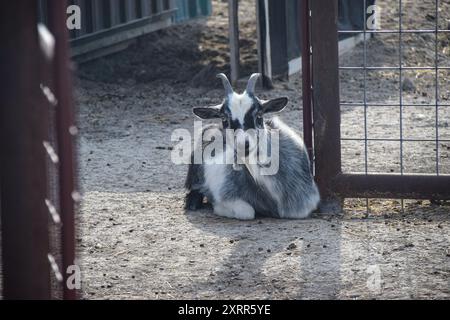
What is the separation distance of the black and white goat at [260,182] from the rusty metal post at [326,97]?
12 centimetres

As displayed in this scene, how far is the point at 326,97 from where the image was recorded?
7168mm

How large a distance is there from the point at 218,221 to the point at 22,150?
11.5 feet

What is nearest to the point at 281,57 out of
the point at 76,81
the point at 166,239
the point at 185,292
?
the point at 76,81

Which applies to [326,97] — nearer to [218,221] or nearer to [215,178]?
[215,178]

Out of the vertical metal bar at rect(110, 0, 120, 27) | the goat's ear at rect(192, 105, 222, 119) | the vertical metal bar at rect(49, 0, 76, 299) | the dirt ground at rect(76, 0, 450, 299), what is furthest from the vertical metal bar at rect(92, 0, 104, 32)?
the vertical metal bar at rect(49, 0, 76, 299)

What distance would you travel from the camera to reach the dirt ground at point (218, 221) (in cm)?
574

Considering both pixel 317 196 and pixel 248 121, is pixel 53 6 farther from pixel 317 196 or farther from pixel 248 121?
pixel 317 196

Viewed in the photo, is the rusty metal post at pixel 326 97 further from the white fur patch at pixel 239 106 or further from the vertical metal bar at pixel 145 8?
the vertical metal bar at pixel 145 8

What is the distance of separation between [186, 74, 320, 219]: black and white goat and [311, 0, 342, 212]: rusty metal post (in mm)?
119

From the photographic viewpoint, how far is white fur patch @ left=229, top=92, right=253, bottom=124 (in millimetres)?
6805

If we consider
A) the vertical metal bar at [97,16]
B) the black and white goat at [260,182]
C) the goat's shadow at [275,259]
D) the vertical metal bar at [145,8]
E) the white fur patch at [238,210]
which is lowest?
the goat's shadow at [275,259]

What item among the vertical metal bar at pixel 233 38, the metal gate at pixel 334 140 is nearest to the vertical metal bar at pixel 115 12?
the vertical metal bar at pixel 233 38

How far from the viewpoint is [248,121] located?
6.82 metres

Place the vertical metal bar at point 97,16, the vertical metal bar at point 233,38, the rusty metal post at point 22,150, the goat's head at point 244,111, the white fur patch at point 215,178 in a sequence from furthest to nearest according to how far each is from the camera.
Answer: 1. the vertical metal bar at point 97,16
2. the vertical metal bar at point 233,38
3. the white fur patch at point 215,178
4. the goat's head at point 244,111
5. the rusty metal post at point 22,150
